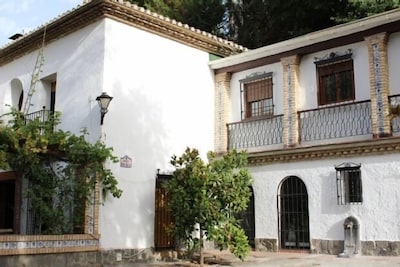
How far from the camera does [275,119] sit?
14.3 metres

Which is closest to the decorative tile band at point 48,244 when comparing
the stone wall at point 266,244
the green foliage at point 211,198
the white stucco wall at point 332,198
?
the green foliage at point 211,198

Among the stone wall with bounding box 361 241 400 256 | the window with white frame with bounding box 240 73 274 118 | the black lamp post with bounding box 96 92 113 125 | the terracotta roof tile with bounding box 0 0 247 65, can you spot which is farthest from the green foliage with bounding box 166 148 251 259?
the terracotta roof tile with bounding box 0 0 247 65

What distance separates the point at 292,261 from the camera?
1136cm

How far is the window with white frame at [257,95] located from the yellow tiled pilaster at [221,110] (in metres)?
0.52

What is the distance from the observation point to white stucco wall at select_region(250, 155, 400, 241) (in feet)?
38.1

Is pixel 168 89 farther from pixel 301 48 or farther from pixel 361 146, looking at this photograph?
pixel 361 146

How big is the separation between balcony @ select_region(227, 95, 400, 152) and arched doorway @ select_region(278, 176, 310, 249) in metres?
1.12

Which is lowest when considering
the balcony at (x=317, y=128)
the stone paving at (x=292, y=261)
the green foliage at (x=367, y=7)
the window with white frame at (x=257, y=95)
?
the stone paving at (x=292, y=261)

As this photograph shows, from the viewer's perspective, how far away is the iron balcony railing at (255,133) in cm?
1422

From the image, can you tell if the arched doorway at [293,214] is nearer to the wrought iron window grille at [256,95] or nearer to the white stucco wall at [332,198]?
the white stucco wall at [332,198]

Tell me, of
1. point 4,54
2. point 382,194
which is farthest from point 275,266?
point 4,54

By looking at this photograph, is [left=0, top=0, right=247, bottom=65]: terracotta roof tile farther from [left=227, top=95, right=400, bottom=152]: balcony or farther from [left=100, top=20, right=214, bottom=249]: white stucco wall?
[left=227, top=95, right=400, bottom=152]: balcony

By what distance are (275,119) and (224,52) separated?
3.13m

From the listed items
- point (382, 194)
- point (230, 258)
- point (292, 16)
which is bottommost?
point (230, 258)
